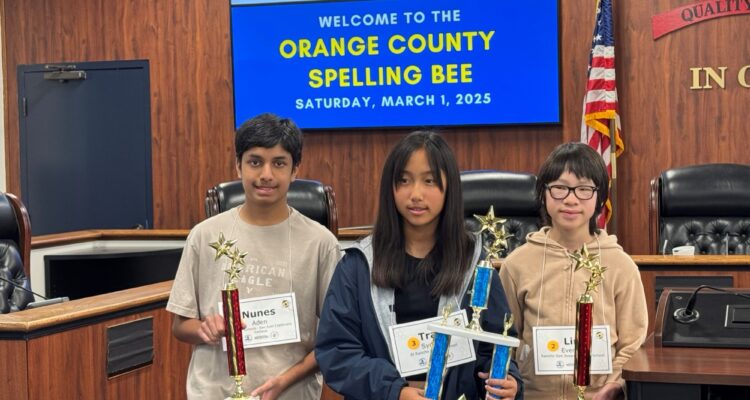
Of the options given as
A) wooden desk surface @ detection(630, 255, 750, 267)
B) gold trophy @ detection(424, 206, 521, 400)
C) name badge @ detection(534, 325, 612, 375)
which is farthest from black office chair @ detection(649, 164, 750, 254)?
gold trophy @ detection(424, 206, 521, 400)

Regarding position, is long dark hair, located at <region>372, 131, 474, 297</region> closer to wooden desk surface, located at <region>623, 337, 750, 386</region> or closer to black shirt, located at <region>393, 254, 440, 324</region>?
black shirt, located at <region>393, 254, 440, 324</region>

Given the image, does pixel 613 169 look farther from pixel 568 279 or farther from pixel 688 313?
pixel 688 313

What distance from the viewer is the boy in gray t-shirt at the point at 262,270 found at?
8.07 ft

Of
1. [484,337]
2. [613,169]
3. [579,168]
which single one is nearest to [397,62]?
[613,169]

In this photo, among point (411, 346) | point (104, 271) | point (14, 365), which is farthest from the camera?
point (104, 271)

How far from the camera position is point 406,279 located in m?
2.14

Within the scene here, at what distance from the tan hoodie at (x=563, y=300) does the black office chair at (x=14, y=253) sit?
2551mm

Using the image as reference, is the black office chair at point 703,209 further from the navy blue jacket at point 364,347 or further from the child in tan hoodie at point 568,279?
the navy blue jacket at point 364,347

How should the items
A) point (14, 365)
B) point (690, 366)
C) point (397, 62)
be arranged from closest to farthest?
point (690, 366) < point (14, 365) < point (397, 62)

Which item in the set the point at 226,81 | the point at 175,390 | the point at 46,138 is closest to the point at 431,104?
the point at 226,81

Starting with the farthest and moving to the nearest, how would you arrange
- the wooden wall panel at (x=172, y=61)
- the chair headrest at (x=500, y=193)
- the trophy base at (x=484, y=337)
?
the wooden wall panel at (x=172, y=61) → the chair headrest at (x=500, y=193) → the trophy base at (x=484, y=337)

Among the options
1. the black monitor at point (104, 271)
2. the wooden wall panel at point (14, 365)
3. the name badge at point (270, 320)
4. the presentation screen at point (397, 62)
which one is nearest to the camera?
the name badge at point (270, 320)

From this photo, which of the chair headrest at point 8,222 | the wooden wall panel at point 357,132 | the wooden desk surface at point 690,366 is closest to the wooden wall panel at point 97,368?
the chair headrest at point 8,222

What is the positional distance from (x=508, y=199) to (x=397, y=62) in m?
2.70
